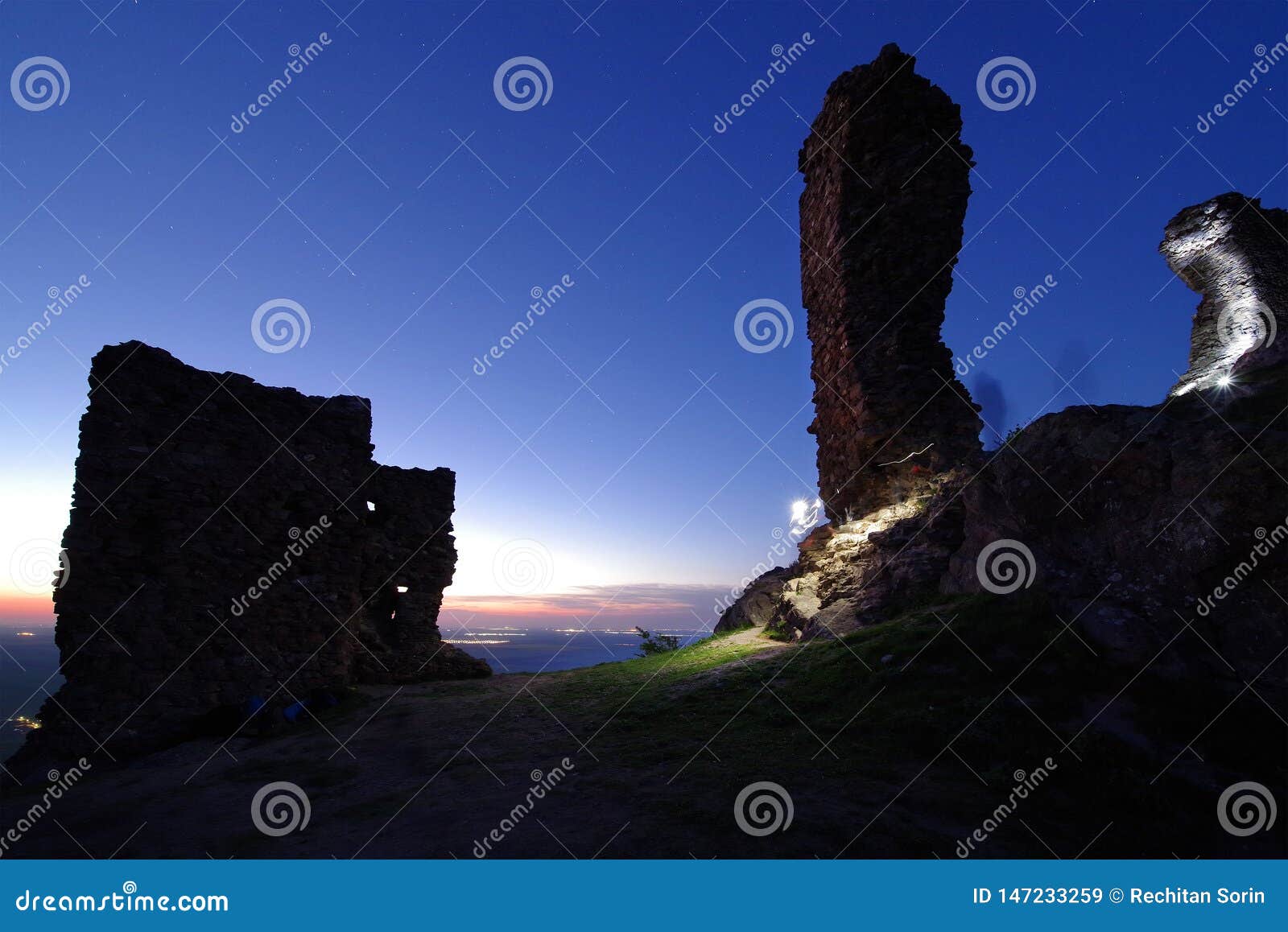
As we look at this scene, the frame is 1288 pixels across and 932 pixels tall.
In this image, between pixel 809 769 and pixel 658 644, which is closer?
pixel 809 769

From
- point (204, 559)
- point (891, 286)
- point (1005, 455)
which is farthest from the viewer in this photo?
point (891, 286)

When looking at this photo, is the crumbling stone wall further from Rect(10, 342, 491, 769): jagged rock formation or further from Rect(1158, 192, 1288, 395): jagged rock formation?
Rect(10, 342, 491, 769): jagged rock formation

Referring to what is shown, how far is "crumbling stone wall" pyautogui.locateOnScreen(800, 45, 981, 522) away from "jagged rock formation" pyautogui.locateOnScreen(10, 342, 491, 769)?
994 centimetres

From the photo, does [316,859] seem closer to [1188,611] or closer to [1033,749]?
[1033,749]

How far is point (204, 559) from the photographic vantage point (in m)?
8.77

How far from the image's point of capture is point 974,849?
11.6 ft

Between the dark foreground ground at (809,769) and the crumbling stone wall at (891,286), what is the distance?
521 cm

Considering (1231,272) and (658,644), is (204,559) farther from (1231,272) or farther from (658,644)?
(1231,272)

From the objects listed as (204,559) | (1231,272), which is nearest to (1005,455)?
(1231,272)

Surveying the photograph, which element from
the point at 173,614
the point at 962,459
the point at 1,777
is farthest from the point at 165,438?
the point at 962,459

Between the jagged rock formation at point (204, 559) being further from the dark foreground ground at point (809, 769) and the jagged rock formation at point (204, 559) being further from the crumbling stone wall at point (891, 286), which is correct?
the crumbling stone wall at point (891, 286)

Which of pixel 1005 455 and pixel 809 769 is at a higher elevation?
pixel 1005 455

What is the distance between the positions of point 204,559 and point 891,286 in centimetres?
1349

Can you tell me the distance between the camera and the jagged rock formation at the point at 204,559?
311 inches
